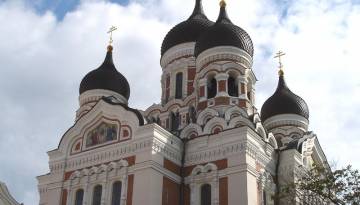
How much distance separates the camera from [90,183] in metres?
17.7

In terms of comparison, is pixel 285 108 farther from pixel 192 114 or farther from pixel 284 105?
pixel 192 114

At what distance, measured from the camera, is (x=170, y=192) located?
17125mm

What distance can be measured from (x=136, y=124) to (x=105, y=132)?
135cm

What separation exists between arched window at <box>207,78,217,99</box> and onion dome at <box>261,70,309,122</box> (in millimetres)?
4011

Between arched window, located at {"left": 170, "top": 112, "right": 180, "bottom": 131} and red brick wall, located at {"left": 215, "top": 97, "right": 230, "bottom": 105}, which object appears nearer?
red brick wall, located at {"left": 215, "top": 97, "right": 230, "bottom": 105}

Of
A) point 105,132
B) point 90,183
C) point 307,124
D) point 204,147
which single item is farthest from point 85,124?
point 307,124

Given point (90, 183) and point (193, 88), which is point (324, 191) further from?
point (193, 88)

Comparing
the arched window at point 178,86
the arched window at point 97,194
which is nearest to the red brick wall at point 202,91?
the arched window at point 178,86

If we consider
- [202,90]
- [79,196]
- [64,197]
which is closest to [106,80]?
[202,90]

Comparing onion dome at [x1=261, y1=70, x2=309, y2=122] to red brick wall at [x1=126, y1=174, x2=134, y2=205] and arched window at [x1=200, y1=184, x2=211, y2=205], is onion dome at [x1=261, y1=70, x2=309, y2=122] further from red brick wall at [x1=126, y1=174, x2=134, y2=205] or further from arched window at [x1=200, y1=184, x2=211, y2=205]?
red brick wall at [x1=126, y1=174, x2=134, y2=205]

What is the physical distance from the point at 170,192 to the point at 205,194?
1.02 metres

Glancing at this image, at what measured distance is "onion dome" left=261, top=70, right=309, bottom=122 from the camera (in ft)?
78.1

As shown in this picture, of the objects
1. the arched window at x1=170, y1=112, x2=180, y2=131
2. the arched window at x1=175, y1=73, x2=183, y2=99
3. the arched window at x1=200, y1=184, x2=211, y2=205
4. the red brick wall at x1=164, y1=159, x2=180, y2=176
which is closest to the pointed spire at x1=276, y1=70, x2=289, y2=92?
the arched window at x1=175, y1=73, x2=183, y2=99

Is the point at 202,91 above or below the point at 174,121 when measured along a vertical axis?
above
